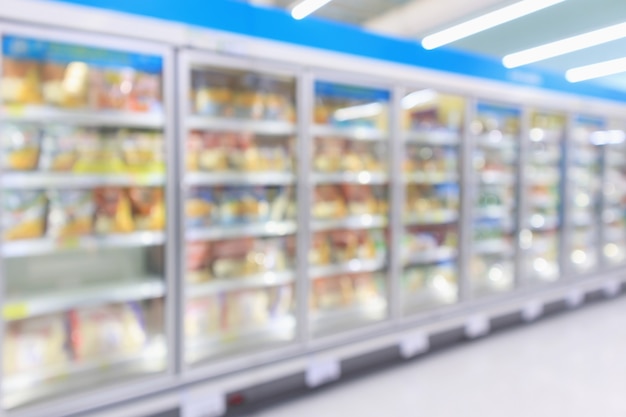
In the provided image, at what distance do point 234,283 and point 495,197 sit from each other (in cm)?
283

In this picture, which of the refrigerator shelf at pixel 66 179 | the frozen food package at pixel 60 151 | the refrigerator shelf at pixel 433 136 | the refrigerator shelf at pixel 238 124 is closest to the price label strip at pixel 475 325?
the refrigerator shelf at pixel 433 136

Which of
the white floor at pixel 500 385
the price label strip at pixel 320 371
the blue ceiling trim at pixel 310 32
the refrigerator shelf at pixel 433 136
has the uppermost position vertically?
the blue ceiling trim at pixel 310 32

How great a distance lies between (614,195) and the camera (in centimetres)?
538

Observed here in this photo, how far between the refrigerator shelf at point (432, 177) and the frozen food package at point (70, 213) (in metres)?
2.12

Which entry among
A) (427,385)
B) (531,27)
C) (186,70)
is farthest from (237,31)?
(531,27)

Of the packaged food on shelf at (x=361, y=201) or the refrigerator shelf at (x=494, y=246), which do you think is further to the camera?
the refrigerator shelf at (x=494, y=246)

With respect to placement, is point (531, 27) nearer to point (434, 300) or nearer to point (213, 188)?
point (434, 300)

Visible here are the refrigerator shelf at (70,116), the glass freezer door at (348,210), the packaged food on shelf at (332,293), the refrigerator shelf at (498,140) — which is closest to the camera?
the refrigerator shelf at (70,116)

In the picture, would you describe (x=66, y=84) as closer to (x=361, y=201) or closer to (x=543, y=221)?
(x=361, y=201)

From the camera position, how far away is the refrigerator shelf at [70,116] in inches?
70.1

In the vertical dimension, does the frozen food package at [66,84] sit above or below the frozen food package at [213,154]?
above

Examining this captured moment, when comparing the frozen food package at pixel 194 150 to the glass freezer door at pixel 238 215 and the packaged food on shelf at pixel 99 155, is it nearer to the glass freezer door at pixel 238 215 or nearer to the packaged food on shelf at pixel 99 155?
the glass freezer door at pixel 238 215

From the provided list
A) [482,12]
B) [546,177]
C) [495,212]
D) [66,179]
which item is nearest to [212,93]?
[66,179]

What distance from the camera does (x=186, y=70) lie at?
209 centimetres
